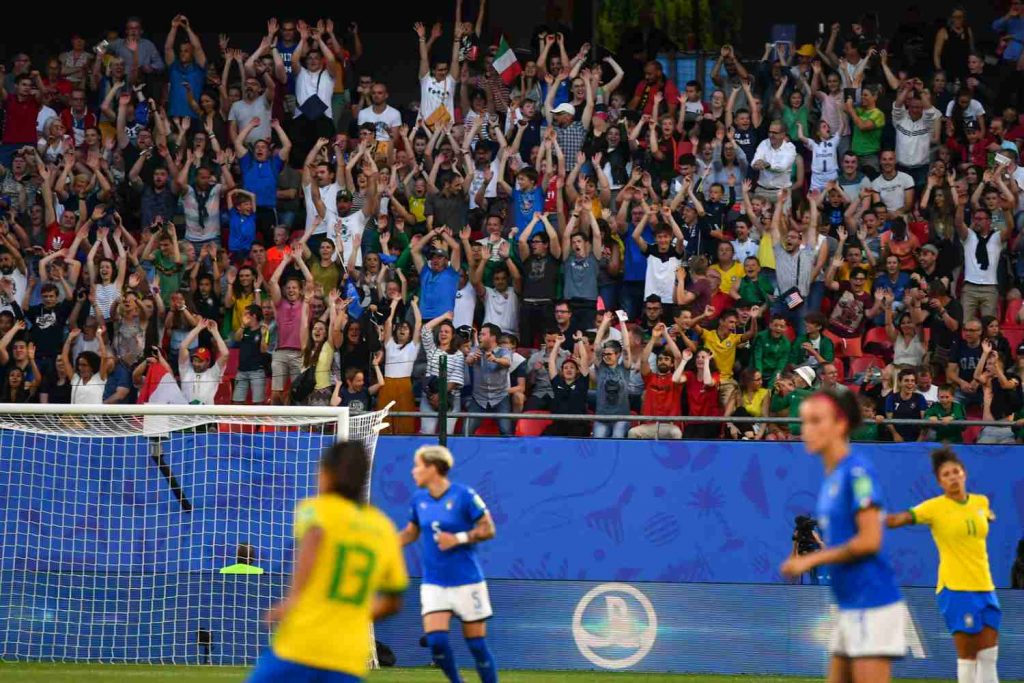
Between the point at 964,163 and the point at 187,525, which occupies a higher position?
the point at 964,163

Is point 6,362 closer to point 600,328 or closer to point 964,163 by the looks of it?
point 600,328

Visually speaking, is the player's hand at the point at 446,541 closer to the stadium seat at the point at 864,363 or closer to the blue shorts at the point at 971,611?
the blue shorts at the point at 971,611

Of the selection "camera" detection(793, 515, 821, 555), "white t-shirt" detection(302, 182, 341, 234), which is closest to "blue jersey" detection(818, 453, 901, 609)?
"camera" detection(793, 515, 821, 555)

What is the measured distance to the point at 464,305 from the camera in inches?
710

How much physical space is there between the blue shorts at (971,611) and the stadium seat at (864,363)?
6878 mm

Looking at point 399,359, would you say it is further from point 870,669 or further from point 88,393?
point 870,669

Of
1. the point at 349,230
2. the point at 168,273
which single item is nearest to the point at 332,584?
the point at 349,230

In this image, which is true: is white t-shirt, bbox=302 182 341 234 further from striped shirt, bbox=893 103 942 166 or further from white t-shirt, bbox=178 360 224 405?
striped shirt, bbox=893 103 942 166

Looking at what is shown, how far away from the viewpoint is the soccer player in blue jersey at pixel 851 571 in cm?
684

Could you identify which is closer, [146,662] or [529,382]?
[146,662]

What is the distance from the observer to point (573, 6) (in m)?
23.3

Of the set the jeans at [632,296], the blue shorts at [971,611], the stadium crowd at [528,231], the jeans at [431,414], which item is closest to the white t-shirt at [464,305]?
the stadium crowd at [528,231]

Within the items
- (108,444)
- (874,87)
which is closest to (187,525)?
(108,444)

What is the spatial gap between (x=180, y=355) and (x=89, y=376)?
1024mm
